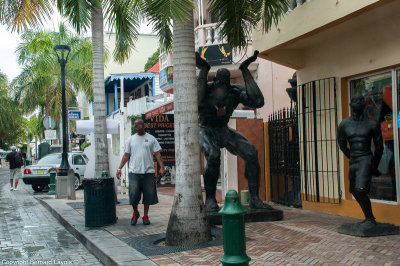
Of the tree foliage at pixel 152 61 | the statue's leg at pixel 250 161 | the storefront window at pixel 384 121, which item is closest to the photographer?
the storefront window at pixel 384 121

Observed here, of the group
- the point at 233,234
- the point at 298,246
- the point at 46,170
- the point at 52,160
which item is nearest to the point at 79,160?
the point at 52,160

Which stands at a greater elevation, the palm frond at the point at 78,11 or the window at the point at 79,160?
the palm frond at the point at 78,11

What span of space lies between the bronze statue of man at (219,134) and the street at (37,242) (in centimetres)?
224

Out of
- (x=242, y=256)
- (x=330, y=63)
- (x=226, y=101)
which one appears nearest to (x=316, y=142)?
(x=330, y=63)

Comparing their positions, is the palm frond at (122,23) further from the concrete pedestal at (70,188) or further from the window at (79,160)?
the window at (79,160)

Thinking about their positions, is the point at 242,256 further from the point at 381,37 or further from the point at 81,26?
the point at 81,26

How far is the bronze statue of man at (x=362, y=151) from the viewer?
5.89m

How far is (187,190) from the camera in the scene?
573 cm

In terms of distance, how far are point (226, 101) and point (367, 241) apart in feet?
10.1

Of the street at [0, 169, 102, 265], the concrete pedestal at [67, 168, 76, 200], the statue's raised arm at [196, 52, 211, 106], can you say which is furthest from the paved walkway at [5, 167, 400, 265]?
the concrete pedestal at [67, 168, 76, 200]

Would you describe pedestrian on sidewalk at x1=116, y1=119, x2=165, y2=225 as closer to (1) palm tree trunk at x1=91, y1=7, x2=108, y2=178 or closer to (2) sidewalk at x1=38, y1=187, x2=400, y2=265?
(2) sidewalk at x1=38, y1=187, x2=400, y2=265

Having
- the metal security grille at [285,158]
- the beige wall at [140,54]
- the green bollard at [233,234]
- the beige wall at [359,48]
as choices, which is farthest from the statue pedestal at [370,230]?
the beige wall at [140,54]

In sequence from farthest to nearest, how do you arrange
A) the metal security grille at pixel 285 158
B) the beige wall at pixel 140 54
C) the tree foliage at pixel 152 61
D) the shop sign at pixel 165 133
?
1. the beige wall at pixel 140 54
2. the tree foliage at pixel 152 61
3. the shop sign at pixel 165 133
4. the metal security grille at pixel 285 158

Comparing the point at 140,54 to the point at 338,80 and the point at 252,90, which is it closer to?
the point at 338,80
